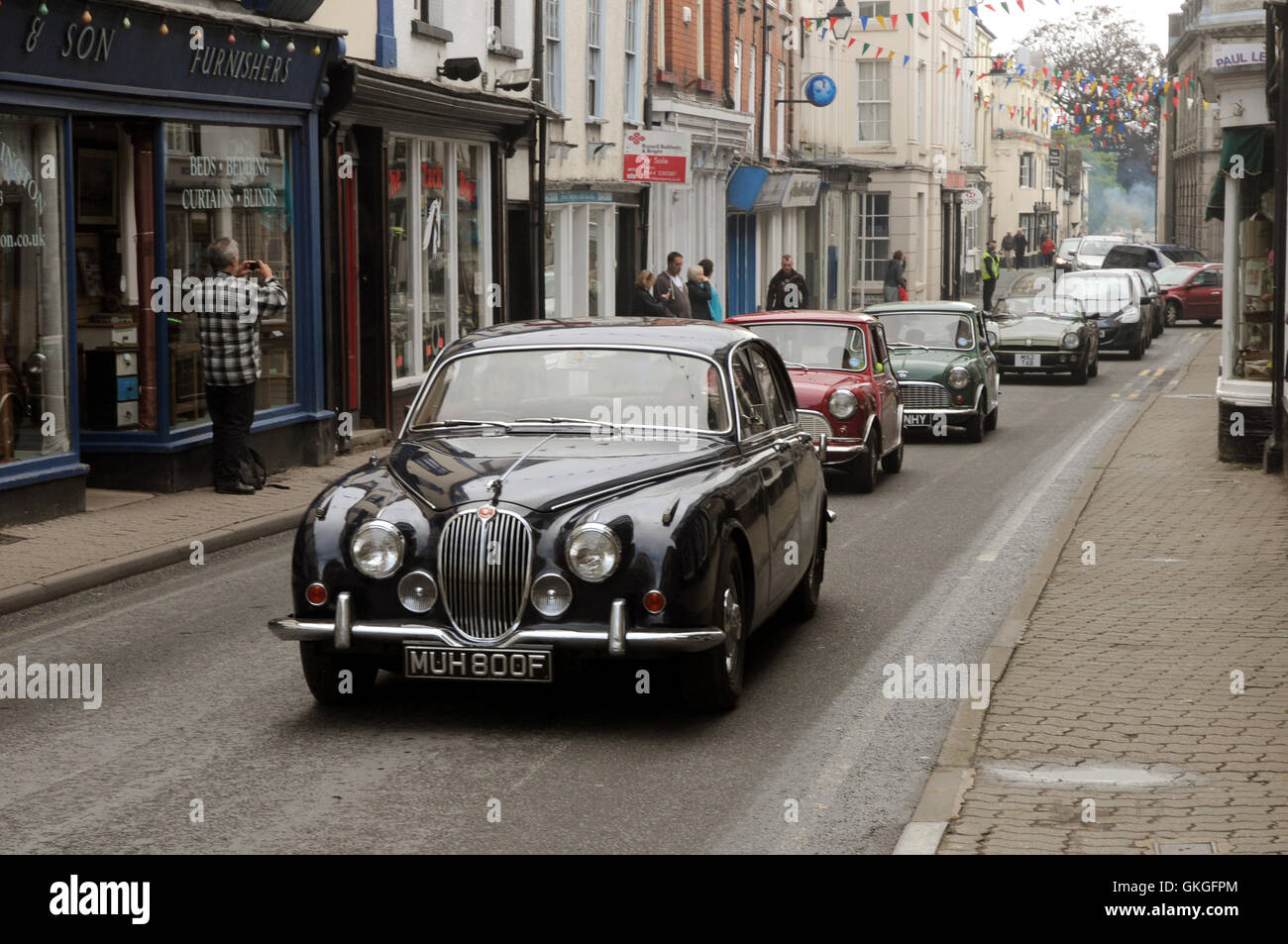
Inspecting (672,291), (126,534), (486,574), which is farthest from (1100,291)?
(486,574)

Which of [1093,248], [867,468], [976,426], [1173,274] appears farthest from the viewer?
[1093,248]

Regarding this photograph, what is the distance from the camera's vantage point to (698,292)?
2764cm

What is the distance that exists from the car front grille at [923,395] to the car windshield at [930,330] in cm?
64

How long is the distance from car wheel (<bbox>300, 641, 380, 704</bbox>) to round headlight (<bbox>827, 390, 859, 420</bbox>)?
8.18 meters

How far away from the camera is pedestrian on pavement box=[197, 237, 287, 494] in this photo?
47.6 ft

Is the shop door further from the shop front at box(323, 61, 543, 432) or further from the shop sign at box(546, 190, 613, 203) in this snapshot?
the shop front at box(323, 61, 543, 432)

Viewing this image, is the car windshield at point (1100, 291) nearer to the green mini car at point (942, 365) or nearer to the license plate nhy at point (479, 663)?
the green mini car at point (942, 365)

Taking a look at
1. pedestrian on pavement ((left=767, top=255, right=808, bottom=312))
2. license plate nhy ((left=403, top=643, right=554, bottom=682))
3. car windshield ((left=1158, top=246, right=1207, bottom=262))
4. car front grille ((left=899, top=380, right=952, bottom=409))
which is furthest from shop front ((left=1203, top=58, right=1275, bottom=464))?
car windshield ((left=1158, top=246, right=1207, bottom=262))

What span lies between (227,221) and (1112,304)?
2363 centimetres

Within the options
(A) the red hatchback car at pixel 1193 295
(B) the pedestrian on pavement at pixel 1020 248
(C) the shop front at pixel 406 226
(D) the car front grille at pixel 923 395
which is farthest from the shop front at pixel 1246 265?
(B) the pedestrian on pavement at pixel 1020 248

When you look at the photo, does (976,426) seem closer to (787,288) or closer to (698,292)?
(698,292)

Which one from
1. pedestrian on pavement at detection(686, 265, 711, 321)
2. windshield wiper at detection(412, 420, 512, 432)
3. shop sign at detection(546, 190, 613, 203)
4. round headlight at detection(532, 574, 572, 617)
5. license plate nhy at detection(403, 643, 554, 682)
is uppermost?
shop sign at detection(546, 190, 613, 203)

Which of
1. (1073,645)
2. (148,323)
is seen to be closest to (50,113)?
(148,323)
